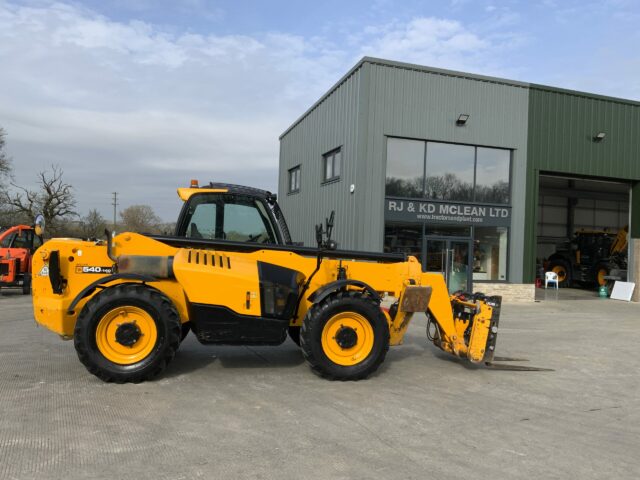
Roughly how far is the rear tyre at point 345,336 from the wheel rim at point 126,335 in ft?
5.46

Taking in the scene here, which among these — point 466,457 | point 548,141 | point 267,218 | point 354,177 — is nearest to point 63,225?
point 354,177

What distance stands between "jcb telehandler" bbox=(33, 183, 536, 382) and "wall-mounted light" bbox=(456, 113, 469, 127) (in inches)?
413

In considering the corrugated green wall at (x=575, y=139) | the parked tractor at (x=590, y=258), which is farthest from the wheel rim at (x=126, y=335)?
the parked tractor at (x=590, y=258)

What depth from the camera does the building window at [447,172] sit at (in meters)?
15.4

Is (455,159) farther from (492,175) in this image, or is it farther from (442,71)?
(442,71)

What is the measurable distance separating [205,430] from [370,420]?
1.46 meters

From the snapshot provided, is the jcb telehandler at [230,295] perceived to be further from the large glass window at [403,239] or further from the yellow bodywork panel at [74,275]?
the large glass window at [403,239]

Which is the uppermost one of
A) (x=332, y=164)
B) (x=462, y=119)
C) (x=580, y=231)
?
(x=462, y=119)

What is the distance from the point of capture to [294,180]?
2128cm

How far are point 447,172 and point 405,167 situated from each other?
1508 mm

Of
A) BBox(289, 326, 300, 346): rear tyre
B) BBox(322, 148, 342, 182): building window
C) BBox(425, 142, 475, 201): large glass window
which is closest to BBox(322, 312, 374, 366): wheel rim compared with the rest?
BBox(289, 326, 300, 346): rear tyre

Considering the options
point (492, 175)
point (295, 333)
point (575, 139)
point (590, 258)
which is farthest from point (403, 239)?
point (590, 258)

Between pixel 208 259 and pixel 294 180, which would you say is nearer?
pixel 208 259

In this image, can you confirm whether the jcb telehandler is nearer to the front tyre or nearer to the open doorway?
the front tyre
